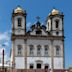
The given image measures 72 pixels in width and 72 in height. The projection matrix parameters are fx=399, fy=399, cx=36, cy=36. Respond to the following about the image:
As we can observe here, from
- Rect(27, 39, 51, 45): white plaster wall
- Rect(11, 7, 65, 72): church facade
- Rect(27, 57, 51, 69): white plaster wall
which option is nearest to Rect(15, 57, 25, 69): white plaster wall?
Rect(11, 7, 65, 72): church facade

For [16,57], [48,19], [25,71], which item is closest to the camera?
[25,71]

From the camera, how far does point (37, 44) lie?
7950cm

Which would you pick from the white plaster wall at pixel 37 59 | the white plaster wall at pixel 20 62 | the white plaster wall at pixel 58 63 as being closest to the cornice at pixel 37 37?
the white plaster wall at pixel 37 59

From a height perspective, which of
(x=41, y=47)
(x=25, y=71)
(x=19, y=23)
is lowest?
(x=25, y=71)

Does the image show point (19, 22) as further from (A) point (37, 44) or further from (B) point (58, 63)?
(B) point (58, 63)

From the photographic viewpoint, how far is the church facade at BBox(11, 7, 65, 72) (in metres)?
78.6

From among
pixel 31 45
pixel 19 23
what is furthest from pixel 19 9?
pixel 31 45

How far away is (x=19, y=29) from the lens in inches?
3159

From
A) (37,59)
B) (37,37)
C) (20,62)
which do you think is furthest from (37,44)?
(20,62)

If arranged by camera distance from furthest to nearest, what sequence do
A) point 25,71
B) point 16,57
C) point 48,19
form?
point 48,19
point 16,57
point 25,71

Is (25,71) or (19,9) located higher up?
(19,9)

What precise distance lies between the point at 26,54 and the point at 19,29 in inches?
212

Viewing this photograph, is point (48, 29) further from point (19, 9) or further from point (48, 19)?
point (19, 9)

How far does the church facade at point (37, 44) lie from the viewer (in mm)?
78562
